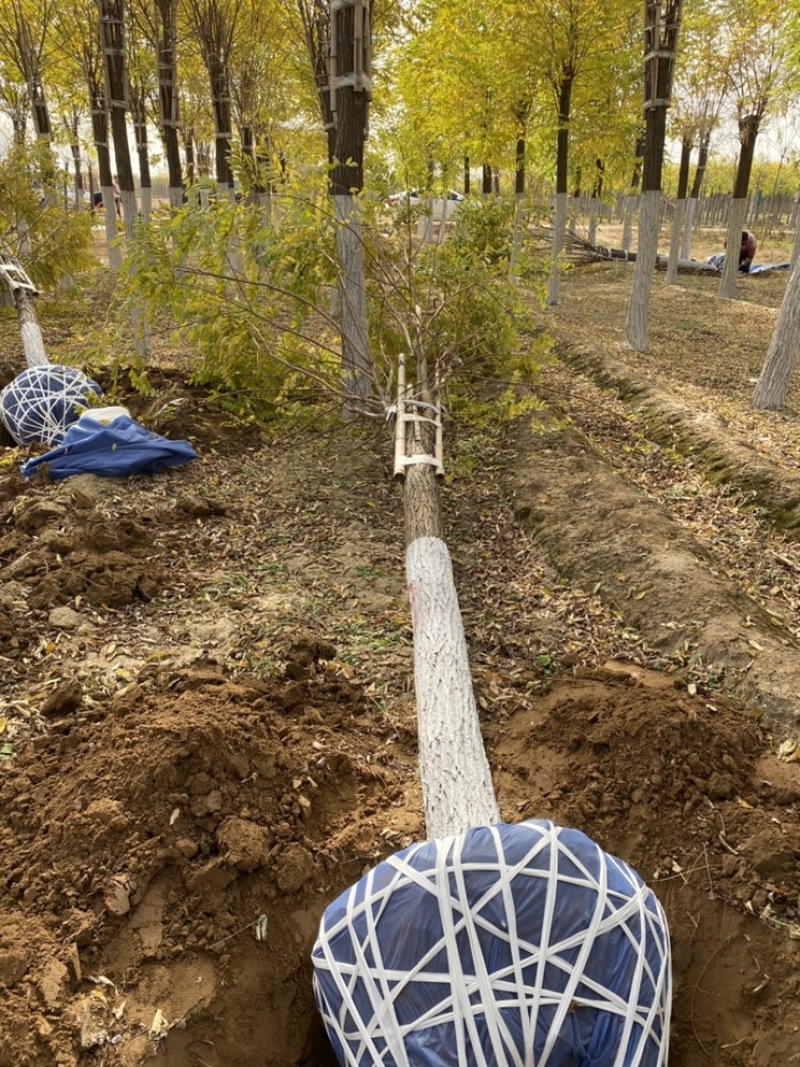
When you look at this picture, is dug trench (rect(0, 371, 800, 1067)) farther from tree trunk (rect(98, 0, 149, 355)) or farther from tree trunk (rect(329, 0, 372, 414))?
tree trunk (rect(98, 0, 149, 355))

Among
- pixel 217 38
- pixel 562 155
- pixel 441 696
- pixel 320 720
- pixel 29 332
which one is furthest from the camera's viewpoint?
pixel 562 155

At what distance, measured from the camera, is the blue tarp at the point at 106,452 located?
5172mm

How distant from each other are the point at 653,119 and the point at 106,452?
7.89 metres

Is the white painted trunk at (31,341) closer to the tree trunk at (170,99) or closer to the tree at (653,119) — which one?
the tree trunk at (170,99)

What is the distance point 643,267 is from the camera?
9562mm

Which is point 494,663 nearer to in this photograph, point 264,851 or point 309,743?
point 309,743

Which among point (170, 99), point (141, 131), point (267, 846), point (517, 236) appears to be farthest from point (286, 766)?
point (141, 131)

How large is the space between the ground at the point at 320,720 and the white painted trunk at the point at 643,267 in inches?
182

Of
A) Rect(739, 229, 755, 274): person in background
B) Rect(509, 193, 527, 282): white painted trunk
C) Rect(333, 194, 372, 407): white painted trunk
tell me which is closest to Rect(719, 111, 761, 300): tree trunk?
A: Rect(509, 193, 527, 282): white painted trunk

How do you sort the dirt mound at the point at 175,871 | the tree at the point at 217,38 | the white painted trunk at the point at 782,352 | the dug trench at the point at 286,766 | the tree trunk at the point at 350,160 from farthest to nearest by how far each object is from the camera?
1. the tree at the point at 217,38
2. the white painted trunk at the point at 782,352
3. the tree trunk at the point at 350,160
4. the dug trench at the point at 286,766
5. the dirt mound at the point at 175,871

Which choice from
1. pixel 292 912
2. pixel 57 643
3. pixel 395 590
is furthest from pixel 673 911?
pixel 57 643

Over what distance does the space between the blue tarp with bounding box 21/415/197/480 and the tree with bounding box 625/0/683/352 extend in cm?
701

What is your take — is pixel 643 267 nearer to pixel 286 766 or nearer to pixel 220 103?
pixel 220 103

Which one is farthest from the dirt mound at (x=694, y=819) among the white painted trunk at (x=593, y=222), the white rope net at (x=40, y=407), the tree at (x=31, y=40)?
the white painted trunk at (x=593, y=222)
